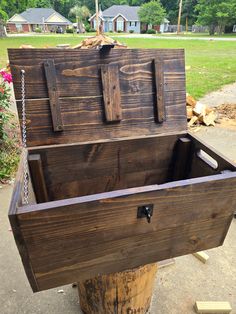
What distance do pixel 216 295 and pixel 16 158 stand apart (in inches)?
107

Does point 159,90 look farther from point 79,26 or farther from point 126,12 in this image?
point 126,12

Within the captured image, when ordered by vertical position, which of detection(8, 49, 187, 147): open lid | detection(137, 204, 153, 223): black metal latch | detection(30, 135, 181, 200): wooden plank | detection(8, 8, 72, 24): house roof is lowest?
detection(30, 135, 181, 200): wooden plank

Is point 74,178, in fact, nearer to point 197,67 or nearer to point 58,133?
point 58,133

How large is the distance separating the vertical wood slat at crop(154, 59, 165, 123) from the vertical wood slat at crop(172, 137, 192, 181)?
0.63 ft

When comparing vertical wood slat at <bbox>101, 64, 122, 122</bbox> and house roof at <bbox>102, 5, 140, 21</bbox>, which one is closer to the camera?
vertical wood slat at <bbox>101, 64, 122, 122</bbox>

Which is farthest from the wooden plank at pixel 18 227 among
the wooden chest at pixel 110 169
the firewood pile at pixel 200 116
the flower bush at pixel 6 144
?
the firewood pile at pixel 200 116

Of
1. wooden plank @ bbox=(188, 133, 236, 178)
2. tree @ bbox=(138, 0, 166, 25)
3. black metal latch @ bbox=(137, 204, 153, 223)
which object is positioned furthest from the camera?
tree @ bbox=(138, 0, 166, 25)

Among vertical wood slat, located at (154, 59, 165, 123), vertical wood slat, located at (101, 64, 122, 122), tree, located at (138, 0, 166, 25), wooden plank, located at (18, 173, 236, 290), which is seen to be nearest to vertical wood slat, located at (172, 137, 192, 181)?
vertical wood slat, located at (154, 59, 165, 123)

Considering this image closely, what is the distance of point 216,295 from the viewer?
177 centimetres

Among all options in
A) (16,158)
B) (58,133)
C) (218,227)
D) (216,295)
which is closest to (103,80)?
(58,133)

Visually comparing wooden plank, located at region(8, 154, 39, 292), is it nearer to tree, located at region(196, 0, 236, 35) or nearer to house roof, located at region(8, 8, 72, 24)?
tree, located at region(196, 0, 236, 35)

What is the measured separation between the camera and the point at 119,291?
1.32m

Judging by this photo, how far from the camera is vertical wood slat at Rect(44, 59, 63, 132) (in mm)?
1278

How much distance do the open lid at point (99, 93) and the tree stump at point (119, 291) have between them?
2.44 ft
